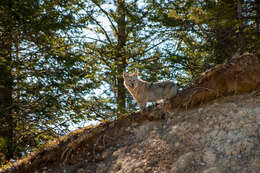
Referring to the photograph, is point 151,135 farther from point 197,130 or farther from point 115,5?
point 115,5

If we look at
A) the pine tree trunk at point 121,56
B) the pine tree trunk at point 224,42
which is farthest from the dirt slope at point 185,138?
the pine tree trunk at point 224,42

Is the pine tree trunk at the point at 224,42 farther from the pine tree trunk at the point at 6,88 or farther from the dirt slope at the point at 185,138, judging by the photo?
the pine tree trunk at the point at 6,88

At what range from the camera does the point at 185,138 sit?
4.91m

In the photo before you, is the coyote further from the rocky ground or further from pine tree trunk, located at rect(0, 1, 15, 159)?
pine tree trunk, located at rect(0, 1, 15, 159)

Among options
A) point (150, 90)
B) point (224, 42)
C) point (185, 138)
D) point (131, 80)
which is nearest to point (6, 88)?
point (131, 80)

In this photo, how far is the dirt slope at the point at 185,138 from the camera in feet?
14.1

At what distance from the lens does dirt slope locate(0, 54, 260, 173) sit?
4.30 m

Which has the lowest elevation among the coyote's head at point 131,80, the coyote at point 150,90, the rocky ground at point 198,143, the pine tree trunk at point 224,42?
the rocky ground at point 198,143

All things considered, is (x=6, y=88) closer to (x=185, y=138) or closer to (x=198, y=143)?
(x=185, y=138)

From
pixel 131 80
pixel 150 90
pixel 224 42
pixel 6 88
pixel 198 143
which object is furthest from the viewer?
pixel 224 42

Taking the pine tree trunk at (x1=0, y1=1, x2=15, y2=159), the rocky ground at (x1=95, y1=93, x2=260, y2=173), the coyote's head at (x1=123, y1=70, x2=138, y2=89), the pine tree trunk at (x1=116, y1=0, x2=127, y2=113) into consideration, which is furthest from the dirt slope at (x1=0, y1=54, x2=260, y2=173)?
the pine tree trunk at (x1=116, y1=0, x2=127, y2=113)

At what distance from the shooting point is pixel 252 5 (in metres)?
10.7

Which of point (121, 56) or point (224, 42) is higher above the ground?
point (121, 56)

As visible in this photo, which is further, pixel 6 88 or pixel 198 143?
pixel 6 88
